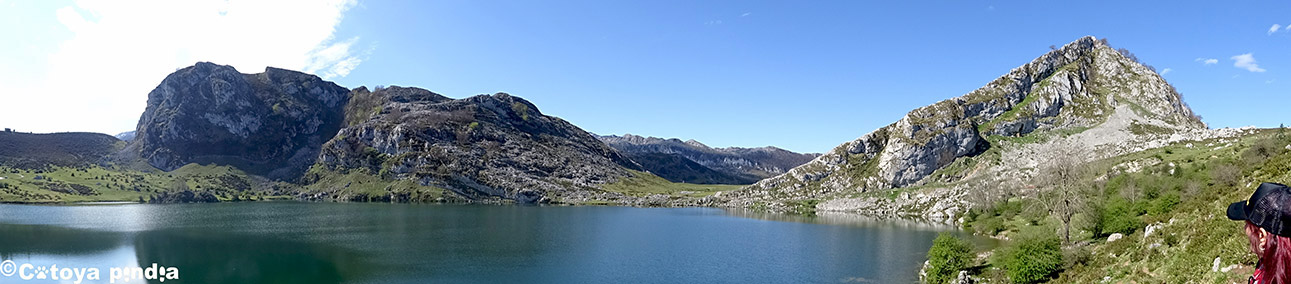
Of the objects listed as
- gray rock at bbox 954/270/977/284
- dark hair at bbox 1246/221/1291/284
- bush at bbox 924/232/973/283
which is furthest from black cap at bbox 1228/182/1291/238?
bush at bbox 924/232/973/283

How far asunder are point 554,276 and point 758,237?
48030 millimetres

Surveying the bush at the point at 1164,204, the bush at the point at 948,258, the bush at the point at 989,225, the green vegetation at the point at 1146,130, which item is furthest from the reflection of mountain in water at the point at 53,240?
the green vegetation at the point at 1146,130

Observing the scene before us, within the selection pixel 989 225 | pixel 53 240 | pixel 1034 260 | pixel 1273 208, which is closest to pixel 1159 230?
pixel 1034 260

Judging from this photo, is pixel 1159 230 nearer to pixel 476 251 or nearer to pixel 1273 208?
pixel 1273 208

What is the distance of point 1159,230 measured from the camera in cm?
3378

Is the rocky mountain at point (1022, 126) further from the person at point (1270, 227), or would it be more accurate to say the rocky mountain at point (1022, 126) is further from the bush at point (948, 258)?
the person at point (1270, 227)

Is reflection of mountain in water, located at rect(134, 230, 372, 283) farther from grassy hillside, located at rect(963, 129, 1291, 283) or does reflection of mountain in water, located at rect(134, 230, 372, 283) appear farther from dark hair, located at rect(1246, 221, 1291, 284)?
dark hair, located at rect(1246, 221, 1291, 284)

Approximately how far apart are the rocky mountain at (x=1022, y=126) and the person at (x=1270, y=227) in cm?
14191

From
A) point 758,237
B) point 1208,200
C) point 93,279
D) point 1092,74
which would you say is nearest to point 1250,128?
point 1092,74

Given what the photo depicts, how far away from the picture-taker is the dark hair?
4338 mm

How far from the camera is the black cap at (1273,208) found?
159 inches

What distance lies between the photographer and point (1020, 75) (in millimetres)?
193500

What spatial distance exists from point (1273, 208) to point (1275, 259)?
82cm

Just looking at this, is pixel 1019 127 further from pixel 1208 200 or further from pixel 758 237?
A: pixel 1208 200
